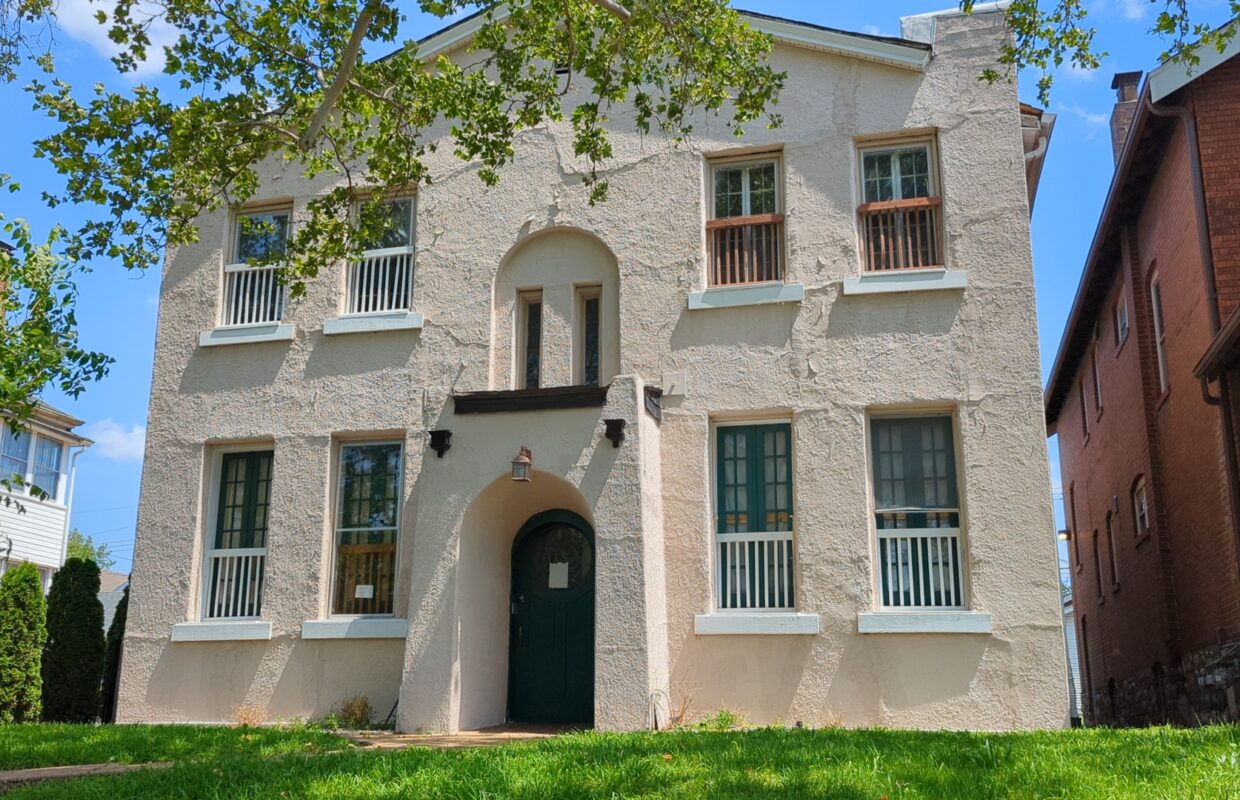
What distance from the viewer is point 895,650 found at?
11.6m

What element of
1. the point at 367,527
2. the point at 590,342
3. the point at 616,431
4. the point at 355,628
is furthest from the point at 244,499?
the point at 616,431

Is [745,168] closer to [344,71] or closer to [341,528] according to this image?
[344,71]

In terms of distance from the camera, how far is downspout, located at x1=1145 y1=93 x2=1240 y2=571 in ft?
42.6

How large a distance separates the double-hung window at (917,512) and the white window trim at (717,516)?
2.78ft

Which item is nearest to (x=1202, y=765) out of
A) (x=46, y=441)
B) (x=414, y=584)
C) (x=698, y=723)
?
(x=698, y=723)

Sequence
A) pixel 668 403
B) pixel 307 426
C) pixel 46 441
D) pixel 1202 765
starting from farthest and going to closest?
pixel 46 441 → pixel 307 426 → pixel 668 403 → pixel 1202 765

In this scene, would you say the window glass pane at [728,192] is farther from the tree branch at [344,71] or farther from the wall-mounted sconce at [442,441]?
the tree branch at [344,71]

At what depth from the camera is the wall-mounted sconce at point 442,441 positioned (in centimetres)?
1227

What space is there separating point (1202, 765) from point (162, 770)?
661cm

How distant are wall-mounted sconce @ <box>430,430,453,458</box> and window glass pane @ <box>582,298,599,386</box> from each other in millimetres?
1876

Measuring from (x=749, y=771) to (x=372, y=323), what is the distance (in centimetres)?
835

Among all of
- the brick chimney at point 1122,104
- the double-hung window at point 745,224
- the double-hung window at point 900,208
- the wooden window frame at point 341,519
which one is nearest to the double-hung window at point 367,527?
the wooden window frame at point 341,519

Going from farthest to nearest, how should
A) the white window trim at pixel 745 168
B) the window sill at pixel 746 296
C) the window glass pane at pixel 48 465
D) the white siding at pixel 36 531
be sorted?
the window glass pane at pixel 48 465 → the white siding at pixel 36 531 → the white window trim at pixel 745 168 → the window sill at pixel 746 296

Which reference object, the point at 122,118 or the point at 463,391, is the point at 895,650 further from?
the point at 122,118
